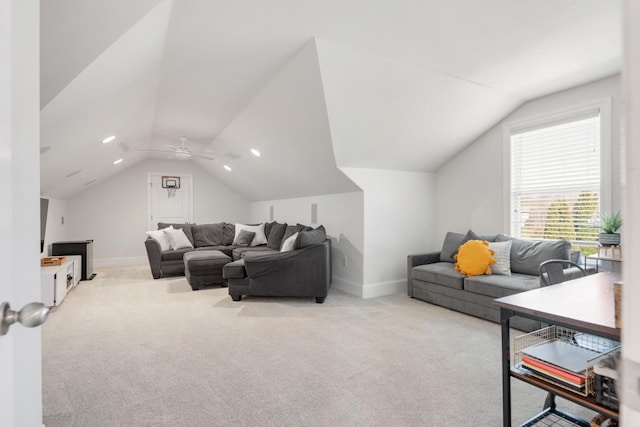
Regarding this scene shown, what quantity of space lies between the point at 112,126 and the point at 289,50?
2.67 meters

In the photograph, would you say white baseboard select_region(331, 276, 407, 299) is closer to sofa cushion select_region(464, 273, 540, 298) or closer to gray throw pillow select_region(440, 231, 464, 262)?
gray throw pillow select_region(440, 231, 464, 262)

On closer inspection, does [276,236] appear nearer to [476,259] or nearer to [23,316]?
[476,259]

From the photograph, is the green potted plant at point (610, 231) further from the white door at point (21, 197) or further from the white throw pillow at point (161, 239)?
the white throw pillow at point (161, 239)

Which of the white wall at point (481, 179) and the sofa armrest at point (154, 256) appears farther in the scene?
the sofa armrest at point (154, 256)

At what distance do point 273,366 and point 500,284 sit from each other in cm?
243

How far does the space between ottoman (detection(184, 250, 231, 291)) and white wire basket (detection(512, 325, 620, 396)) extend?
164 inches

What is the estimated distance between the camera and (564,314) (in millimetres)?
1383

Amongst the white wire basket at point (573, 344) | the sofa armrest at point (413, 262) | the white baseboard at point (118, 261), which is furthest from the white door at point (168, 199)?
the white wire basket at point (573, 344)

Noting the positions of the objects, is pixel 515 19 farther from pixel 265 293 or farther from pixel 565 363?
pixel 265 293

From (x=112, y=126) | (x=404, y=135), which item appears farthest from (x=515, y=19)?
(x=112, y=126)

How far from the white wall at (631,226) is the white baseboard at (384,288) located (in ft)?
13.4

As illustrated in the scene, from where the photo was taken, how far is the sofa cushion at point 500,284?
3288mm

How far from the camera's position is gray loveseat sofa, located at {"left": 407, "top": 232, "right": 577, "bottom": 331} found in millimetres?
3395

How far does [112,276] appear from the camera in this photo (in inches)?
232
